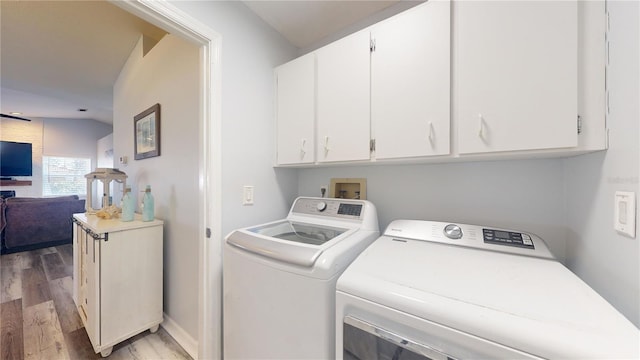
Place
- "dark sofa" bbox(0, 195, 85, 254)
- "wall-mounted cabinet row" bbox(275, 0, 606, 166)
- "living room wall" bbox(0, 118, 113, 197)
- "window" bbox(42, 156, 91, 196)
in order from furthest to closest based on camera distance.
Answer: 1. "window" bbox(42, 156, 91, 196)
2. "living room wall" bbox(0, 118, 113, 197)
3. "dark sofa" bbox(0, 195, 85, 254)
4. "wall-mounted cabinet row" bbox(275, 0, 606, 166)

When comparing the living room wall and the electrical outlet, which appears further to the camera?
the living room wall

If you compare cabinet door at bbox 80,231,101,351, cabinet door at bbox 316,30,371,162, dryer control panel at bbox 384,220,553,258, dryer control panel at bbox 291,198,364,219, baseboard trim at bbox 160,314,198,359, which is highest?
cabinet door at bbox 316,30,371,162

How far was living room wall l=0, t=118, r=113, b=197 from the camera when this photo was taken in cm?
526

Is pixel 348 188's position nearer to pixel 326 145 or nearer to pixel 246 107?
pixel 326 145

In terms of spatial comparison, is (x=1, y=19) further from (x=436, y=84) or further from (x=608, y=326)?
(x=608, y=326)

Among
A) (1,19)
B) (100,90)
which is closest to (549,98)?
(1,19)

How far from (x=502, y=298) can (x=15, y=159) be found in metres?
8.60

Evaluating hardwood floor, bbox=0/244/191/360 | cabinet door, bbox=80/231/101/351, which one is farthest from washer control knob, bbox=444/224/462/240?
cabinet door, bbox=80/231/101/351

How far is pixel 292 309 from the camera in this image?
907 millimetres

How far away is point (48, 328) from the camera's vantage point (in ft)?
5.96

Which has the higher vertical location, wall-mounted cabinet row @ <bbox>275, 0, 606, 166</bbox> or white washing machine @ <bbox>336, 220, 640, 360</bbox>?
wall-mounted cabinet row @ <bbox>275, 0, 606, 166</bbox>

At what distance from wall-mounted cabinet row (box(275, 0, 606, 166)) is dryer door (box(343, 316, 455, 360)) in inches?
30.0

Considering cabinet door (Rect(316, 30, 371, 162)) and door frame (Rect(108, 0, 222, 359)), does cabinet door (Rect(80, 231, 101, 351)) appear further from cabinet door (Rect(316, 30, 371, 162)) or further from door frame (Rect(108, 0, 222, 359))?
cabinet door (Rect(316, 30, 371, 162))

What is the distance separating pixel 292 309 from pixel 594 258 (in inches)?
43.8
